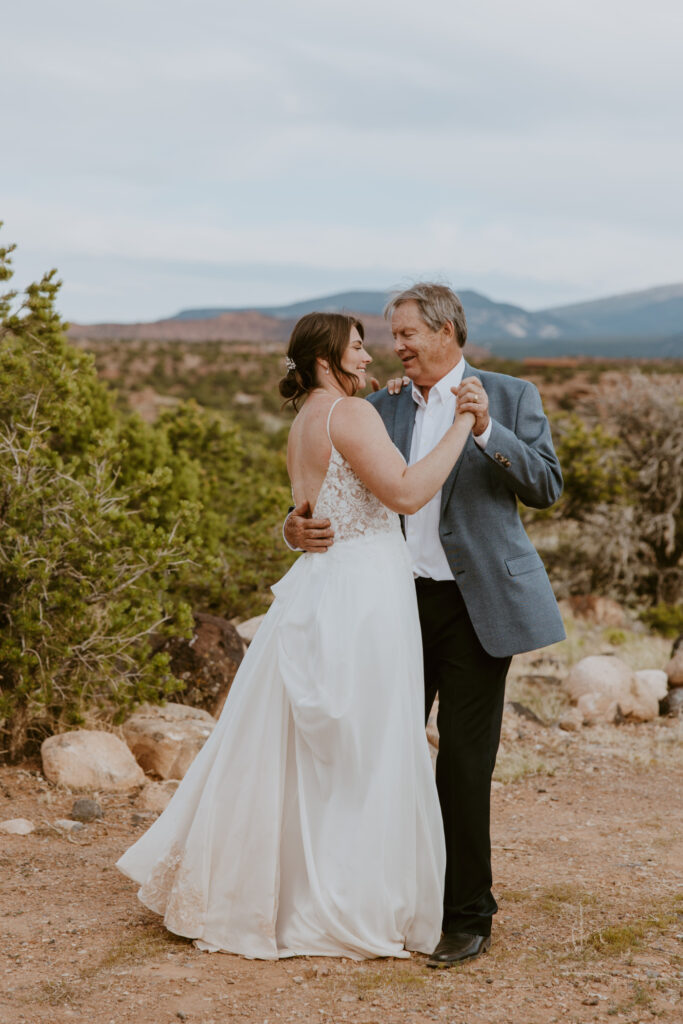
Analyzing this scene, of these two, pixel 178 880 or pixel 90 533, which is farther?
pixel 90 533

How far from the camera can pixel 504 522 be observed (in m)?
3.57

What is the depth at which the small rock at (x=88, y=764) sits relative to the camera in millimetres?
5648

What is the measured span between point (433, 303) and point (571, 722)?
4.64m

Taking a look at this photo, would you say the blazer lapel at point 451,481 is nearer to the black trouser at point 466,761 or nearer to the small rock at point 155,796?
the black trouser at point 466,761

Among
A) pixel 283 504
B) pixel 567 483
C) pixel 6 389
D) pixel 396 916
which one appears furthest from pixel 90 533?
pixel 567 483

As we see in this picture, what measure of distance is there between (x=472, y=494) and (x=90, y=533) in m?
2.72

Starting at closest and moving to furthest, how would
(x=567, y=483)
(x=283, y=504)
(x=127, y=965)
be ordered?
(x=127, y=965)
(x=283, y=504)
(x=567, y=483)

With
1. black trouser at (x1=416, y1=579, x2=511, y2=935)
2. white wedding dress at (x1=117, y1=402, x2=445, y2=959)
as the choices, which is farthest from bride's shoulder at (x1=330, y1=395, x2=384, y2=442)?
black trouser at (x1=416, y1=579, x2=511, y2=935)

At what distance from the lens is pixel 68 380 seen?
607 cm

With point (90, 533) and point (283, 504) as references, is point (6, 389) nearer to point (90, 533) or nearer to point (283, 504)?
point (90, 533)

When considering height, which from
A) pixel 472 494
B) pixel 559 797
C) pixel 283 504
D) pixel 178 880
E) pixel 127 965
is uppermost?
pixel 472 494

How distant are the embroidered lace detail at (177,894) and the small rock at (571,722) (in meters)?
4.34

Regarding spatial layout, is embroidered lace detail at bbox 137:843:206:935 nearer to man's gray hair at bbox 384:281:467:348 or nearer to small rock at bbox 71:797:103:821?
small rock at bbox 71:797:103:821

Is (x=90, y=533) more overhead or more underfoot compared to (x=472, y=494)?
more underfoot
